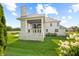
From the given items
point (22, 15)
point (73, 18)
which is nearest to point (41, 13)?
point (22, 15)

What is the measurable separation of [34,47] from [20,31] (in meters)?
0.33

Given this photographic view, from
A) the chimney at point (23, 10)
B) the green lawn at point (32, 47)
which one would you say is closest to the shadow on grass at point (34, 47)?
the green lawn at point (32, 47)

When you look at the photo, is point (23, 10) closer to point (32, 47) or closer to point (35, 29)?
point (35, 29)

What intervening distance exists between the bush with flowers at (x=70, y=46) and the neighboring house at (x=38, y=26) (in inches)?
5.5

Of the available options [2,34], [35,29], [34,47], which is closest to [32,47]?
[34,47]

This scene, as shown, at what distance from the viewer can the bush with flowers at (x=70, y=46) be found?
2717 mm

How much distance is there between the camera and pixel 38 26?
280 cm

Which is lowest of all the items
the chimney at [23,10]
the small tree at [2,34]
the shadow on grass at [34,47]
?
the shadow on grass at [34,47]

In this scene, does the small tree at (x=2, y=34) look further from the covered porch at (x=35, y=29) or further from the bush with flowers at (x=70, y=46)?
the bush with flowers at (x=70, y=46)

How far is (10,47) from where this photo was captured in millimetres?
2736

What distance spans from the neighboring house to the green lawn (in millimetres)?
88

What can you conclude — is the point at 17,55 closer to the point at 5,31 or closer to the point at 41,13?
the point at 5,31

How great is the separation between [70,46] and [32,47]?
1.92ft

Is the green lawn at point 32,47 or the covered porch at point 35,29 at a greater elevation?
the covered porch at point 35,29
